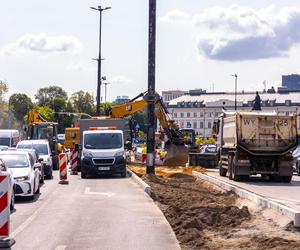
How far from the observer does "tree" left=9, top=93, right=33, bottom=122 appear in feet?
467

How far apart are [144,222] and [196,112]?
146m

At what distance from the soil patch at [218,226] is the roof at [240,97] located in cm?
12935

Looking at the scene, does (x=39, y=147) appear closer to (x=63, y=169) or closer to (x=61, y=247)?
(x=63, y=169)

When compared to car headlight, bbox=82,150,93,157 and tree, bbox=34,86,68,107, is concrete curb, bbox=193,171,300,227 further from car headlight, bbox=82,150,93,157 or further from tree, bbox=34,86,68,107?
tree, bbox=34,86,68,107

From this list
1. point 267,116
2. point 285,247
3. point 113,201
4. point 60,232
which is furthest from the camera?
point 267,116

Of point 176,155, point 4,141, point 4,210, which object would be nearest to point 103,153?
point 176,155

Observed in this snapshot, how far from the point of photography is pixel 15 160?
2294 centimetres

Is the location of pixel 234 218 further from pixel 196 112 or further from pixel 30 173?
pixel 196 112

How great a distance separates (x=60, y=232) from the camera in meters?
14.0

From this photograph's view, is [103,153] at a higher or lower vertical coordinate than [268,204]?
higher

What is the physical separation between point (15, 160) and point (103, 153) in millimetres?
11729

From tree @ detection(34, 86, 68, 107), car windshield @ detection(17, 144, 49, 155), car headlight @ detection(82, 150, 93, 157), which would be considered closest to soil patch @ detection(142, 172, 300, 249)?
car headlight @ detection(82, 150, 93, 157)

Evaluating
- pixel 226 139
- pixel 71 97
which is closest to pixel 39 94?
pixel 71 97

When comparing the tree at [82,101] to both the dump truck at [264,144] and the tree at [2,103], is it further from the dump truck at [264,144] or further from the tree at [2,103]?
the dump truck at [264,144]
